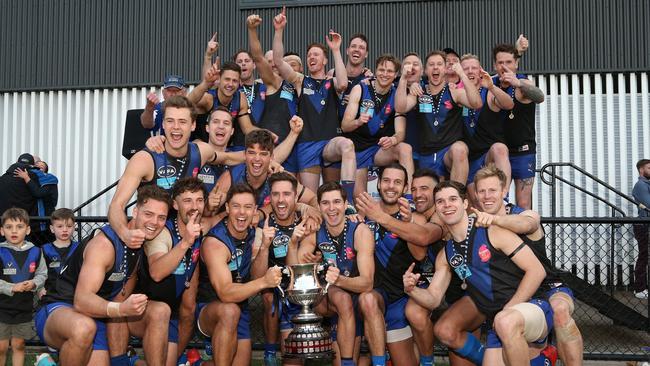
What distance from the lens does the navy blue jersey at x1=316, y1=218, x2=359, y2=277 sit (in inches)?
274

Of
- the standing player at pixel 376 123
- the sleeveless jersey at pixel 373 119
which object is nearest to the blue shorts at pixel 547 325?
the standing player at pixel 376 123

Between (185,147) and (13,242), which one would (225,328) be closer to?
(185,147)

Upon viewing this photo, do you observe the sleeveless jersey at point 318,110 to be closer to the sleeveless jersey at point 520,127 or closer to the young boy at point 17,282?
the sleeveless jersey at point 520,127

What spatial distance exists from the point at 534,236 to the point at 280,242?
2.34 m

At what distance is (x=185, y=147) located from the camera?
6977mm

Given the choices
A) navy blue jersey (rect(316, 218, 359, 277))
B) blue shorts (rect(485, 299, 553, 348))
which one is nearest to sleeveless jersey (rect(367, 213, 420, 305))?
navy blue jersey (rect(316, 218, 359, 277))

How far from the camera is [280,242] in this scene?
23.1 ft

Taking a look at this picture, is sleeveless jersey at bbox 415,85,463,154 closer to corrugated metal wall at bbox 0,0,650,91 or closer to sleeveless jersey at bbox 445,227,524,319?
sleeveless jersey at bbox 445,227,524,319

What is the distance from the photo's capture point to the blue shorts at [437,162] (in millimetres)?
8250

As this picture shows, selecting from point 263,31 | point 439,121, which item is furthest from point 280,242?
point 263,31

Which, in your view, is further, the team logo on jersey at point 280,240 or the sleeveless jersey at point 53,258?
the sleeveless jersey at point 53,258

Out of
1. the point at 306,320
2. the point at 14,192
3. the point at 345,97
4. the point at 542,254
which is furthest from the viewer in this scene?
the point at 14,192

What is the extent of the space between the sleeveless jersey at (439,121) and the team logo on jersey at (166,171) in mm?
2912

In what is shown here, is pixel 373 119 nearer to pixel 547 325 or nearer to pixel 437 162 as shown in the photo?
pixel 437 162
